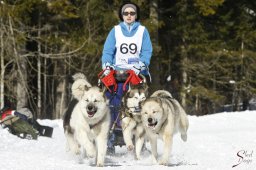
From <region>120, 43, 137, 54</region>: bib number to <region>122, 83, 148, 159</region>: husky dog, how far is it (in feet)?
1.73

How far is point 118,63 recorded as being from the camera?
24.6 feet

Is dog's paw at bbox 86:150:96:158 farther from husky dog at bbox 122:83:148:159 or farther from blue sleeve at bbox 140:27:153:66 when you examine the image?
blue sleeve at bbox 140:27:153:66

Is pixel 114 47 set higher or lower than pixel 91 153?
higher

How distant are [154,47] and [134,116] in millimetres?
11464

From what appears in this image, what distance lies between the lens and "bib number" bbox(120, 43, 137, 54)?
7395mm

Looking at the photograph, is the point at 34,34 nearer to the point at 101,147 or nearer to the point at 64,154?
the point at 64,154

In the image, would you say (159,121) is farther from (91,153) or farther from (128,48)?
(128,48)

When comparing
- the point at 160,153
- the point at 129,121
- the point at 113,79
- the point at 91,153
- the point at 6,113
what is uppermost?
the point at 113,79

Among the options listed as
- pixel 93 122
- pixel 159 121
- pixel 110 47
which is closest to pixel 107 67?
pixel 110 47

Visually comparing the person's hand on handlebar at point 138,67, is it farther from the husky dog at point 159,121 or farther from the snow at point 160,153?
the snow at point 160,153

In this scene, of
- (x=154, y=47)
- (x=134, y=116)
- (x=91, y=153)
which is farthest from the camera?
(x=154, y=47)

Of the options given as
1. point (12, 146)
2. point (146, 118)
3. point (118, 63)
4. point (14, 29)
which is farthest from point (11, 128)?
point (14, 29)

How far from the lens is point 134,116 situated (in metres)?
7.02

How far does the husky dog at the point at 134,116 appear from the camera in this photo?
276 inches
